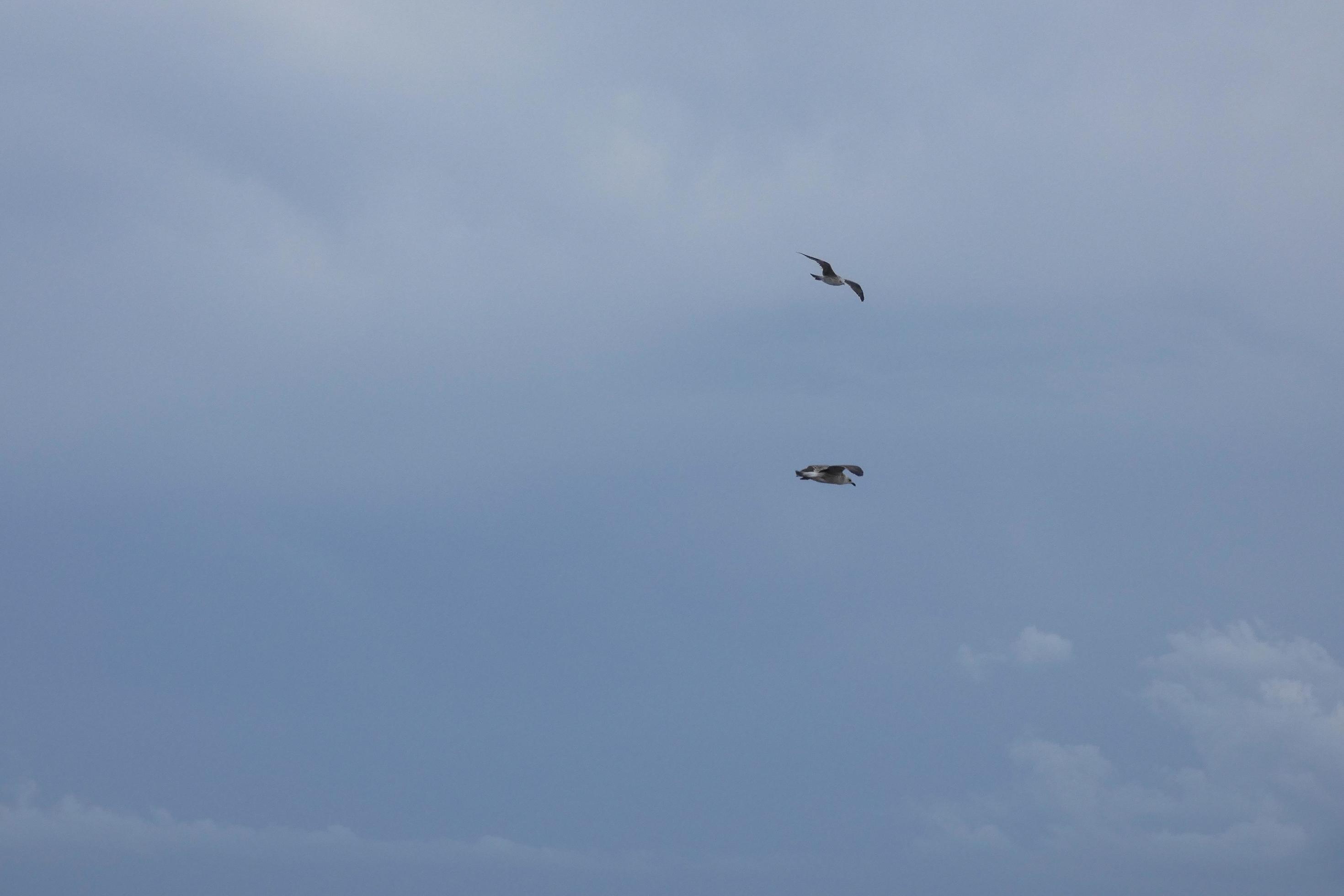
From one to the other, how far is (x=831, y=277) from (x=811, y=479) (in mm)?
16535

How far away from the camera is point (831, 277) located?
8731cm

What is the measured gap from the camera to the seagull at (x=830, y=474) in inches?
3044

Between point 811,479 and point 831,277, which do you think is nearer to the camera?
point 811,479

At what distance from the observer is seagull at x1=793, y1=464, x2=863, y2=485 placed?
254 ft

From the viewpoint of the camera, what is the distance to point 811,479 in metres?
77.8

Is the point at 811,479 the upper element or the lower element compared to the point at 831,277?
lower

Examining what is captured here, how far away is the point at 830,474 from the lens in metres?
77.8
